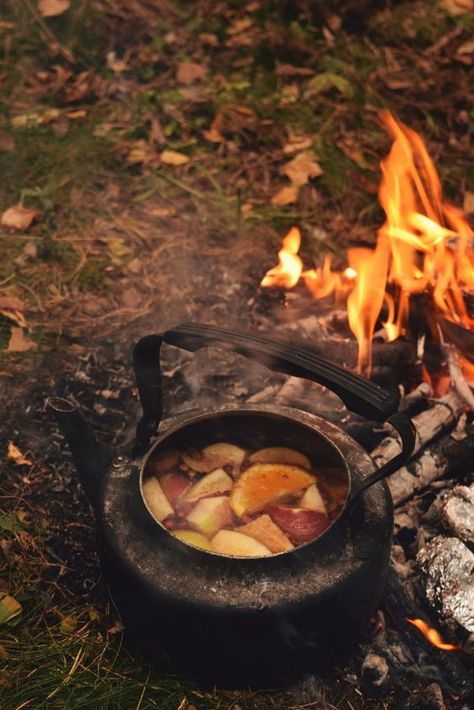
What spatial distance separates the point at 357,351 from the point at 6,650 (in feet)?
7.12

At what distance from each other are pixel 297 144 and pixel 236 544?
3995 millimetres

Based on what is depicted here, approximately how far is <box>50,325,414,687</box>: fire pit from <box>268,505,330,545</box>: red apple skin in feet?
0.63

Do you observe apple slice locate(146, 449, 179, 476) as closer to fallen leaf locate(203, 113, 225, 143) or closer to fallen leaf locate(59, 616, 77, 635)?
fallen leaf locate(59, 616, 77, 635)

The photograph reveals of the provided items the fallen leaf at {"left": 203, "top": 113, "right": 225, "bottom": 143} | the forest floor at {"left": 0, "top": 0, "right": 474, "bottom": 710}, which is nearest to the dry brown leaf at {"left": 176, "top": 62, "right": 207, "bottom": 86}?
the forest floor at {"left": 0, "top": 0, "right": 474, "bottom": 710}

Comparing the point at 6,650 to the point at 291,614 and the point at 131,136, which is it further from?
the point at 131,136

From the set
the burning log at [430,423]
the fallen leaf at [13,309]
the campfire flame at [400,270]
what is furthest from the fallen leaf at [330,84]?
the burning log at [430,423]

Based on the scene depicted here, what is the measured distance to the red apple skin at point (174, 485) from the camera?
8.85 ft

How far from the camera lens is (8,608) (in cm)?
276

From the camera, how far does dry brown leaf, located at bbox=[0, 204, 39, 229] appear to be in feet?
15.9

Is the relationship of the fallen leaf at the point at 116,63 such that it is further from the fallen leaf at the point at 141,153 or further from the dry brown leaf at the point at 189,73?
the fallen leaf at the point at 141,153

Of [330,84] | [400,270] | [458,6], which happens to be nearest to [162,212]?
[400,270]

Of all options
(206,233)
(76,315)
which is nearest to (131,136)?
(206,233)

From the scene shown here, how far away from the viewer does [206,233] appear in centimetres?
498

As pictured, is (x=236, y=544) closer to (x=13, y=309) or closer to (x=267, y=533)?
(x=267, y=533)
